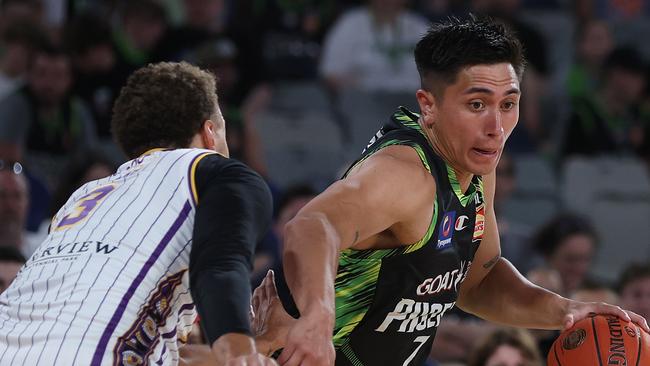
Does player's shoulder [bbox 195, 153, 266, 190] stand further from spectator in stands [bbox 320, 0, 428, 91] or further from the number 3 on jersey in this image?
spectator in stands [bbox 320, 0, 428, 91]

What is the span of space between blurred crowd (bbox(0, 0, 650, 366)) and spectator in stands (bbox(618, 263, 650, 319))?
0.01 metres

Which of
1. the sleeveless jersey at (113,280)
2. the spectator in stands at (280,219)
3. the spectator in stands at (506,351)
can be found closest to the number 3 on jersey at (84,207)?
the sleeveless jersey at (113,280)

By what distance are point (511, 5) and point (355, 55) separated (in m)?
1.75

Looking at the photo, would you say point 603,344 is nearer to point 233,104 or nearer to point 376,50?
point 233,104

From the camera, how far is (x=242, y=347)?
288 cm

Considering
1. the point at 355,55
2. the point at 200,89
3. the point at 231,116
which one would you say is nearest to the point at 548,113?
the point at 355,55

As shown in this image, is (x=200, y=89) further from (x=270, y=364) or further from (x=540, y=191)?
(x=540, y=191)

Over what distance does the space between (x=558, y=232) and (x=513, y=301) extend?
13.7ft

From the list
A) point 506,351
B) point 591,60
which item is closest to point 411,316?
point 506,351

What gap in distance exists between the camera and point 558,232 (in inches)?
350

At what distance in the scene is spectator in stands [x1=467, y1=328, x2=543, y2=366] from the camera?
6.44 metres

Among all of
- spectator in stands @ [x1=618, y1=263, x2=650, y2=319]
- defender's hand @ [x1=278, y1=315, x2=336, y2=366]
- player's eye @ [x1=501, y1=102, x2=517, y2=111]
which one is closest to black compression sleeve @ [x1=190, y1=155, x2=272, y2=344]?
defender's hand @ [x1=278, y1=315, x2=336, y2=366]

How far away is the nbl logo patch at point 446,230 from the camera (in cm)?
411

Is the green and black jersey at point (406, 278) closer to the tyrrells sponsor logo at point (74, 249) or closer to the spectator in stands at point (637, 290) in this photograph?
the tyrrells sponsor logo at point (74, 249)
